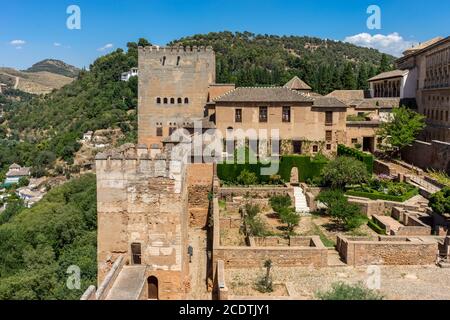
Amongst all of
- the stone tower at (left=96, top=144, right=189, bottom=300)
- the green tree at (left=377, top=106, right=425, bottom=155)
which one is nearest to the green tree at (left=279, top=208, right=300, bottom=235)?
the stone tower at (left=96, top=144, right=189, bottom=300)

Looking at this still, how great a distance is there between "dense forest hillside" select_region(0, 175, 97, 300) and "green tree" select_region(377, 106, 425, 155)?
21.3 m

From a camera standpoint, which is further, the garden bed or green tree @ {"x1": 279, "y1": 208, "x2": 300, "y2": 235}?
the garden bed

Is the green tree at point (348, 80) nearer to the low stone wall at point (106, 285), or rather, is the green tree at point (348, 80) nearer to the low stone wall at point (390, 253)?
the low stone wall at point (390, 253)

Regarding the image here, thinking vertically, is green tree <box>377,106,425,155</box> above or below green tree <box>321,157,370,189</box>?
above

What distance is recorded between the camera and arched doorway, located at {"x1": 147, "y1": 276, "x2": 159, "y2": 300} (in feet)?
45.2

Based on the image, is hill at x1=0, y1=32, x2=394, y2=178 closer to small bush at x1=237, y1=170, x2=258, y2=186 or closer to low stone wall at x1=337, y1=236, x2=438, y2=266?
small bush at x1=237, y1=170, x2=258, y2=186

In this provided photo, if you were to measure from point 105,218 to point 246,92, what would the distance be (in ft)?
60.5

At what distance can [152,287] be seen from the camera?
13.8 m

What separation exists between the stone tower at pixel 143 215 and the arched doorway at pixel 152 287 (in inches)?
1.4

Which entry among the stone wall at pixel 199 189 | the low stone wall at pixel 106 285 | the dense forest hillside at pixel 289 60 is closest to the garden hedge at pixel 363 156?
the stone wall at pixel 199 189

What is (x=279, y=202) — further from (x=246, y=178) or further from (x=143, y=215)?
(x=143, y=215)

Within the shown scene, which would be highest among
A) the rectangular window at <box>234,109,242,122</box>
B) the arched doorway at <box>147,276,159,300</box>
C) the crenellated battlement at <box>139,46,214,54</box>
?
the crenellated battlement at <box>139,46,214,54</box>

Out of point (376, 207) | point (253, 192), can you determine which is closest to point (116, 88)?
point (253, 192)

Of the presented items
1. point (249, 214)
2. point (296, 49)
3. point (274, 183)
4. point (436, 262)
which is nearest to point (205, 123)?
point (274, 183)
